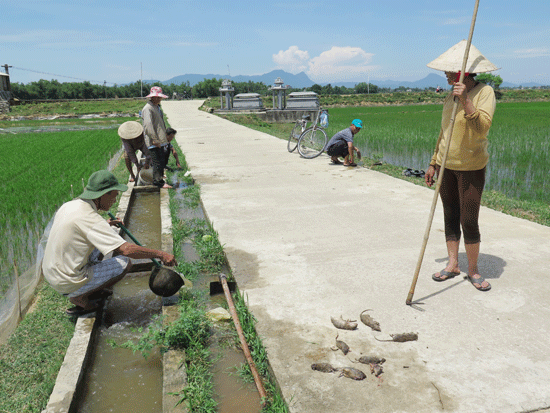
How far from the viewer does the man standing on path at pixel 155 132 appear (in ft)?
21.5

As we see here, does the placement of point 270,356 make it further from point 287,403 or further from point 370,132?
point 370,132

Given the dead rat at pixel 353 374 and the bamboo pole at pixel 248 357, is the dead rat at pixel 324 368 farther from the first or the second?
the bamboo pole at pixel 248 357

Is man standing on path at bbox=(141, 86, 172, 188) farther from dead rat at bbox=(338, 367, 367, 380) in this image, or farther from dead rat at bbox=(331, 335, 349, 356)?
dead rat at bbox=(338, 367, 367, 380)

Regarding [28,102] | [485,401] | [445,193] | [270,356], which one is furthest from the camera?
[28,102]

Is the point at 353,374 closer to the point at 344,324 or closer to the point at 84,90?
the point at 344,324

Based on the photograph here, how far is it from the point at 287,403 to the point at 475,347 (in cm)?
116

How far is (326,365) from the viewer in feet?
7.57

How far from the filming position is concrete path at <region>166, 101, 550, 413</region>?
214cm

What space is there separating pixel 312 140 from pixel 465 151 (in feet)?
21.7

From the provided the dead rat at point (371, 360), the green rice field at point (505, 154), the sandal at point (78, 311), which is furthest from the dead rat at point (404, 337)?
the green rice field at point (505, 154)

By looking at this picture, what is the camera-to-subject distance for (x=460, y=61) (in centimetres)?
285

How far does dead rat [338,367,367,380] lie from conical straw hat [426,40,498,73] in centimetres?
199

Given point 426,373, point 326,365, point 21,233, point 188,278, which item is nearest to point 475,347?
point 426,373

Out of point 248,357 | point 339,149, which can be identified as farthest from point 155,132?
point 248,357
